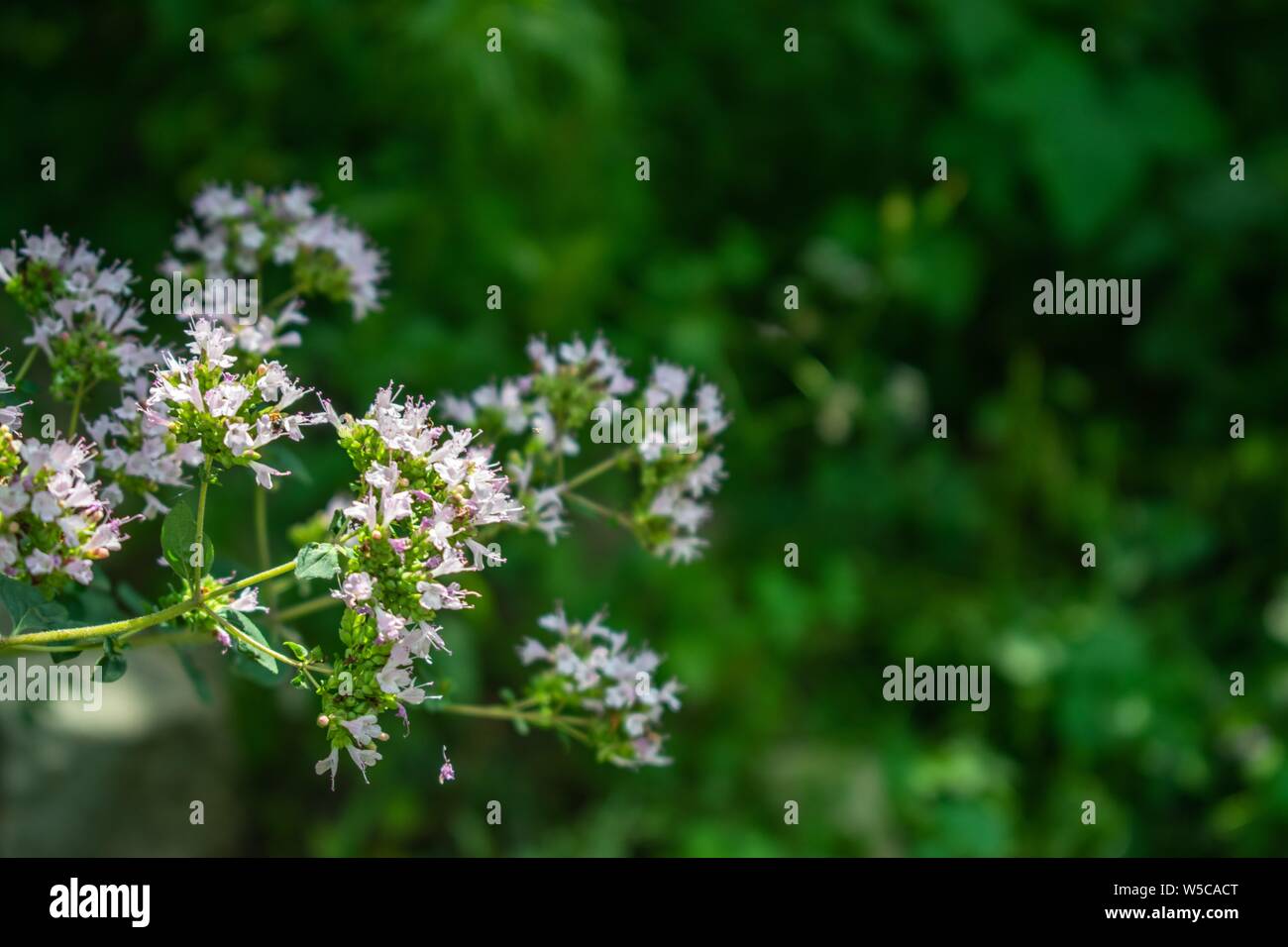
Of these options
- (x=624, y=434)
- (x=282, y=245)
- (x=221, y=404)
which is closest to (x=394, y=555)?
(x=221, y=404)

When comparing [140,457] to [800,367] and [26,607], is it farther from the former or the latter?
[800,367]

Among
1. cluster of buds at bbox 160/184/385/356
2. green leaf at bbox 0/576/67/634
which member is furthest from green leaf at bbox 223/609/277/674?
cluster of buds at bbox 160/184/385/356

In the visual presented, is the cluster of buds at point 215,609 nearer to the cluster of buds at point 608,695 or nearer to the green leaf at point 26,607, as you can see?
the green leaf at point 26,607

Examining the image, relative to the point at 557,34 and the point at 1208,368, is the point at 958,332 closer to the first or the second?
the point at 1208,368

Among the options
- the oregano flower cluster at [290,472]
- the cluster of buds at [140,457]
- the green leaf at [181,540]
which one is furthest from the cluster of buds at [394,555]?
the cluster of buds at [140,457]

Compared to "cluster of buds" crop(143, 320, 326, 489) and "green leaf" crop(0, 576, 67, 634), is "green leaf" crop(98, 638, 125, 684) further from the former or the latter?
"cluster of buds" crop(143, 320, 326, 489)
